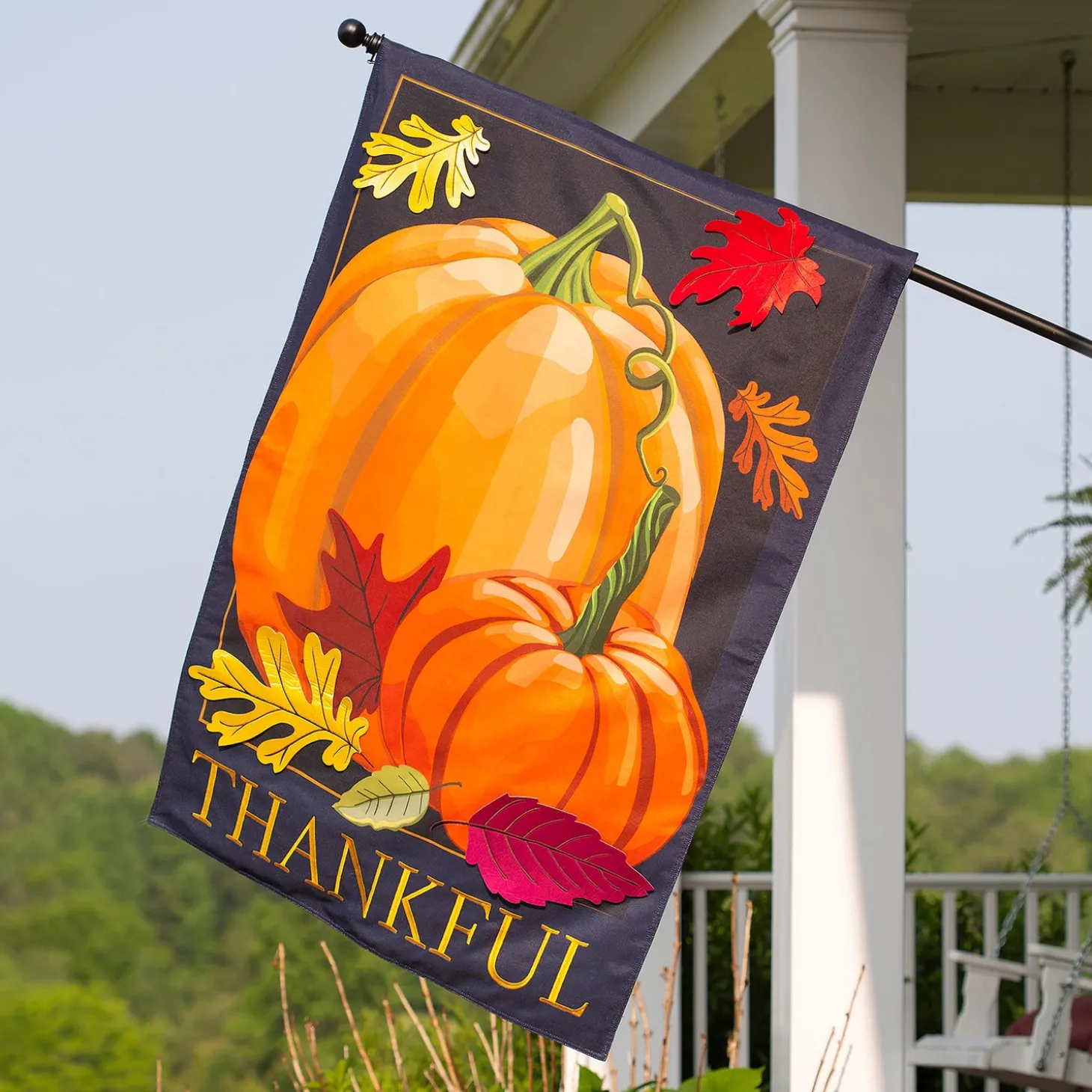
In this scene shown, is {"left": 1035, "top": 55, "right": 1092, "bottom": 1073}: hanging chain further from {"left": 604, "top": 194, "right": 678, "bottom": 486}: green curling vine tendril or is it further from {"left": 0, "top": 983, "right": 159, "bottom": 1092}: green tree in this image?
{"left": 0, "top": 983, "right": 159, "bottom": 1092}: green tree

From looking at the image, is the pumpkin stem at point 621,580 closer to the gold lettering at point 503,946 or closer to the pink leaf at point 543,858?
the pink leaf at point 543,858

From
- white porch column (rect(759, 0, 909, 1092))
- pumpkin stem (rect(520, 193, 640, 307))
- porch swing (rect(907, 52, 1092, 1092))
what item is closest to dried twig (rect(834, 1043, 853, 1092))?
white porch column (rect(759, 0, 909, 1092))

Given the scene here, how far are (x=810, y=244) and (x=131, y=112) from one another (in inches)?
681

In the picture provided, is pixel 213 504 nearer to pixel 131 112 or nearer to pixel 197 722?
pixel 131 112

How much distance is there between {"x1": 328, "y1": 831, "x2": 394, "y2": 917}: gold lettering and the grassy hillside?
12.1 meters

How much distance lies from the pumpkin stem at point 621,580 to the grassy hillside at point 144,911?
1218 cm

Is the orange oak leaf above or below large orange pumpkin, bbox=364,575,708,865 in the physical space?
above

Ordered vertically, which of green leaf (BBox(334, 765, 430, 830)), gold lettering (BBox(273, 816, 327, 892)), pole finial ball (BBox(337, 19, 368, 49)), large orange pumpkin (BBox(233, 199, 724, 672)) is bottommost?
gold lettering (BBox(273, 816, 327, 892))

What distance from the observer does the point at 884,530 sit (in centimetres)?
269

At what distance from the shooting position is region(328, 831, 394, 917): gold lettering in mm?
1646

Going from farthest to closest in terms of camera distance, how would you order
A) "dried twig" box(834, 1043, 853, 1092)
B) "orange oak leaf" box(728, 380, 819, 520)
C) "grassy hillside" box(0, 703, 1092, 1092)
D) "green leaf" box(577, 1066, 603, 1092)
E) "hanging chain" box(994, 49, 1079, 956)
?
"grassy hillside" box(0, 703, 1092, 1092) → "hanging chain" box(994, 49, 1079, 956) → "green leaf" box(577, 1066, 603, 1092) → "dried twig" box(834, 1043, 853, 1092) → "orange oak leaf" box(728, 380, 819, 520)

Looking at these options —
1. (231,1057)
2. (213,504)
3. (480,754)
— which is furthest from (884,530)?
(213,504)

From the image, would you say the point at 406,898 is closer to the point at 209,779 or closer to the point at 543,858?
the point at 543,858

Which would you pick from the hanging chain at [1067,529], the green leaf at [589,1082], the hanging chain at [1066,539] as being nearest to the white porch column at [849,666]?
the green leaf at [589,1082]
